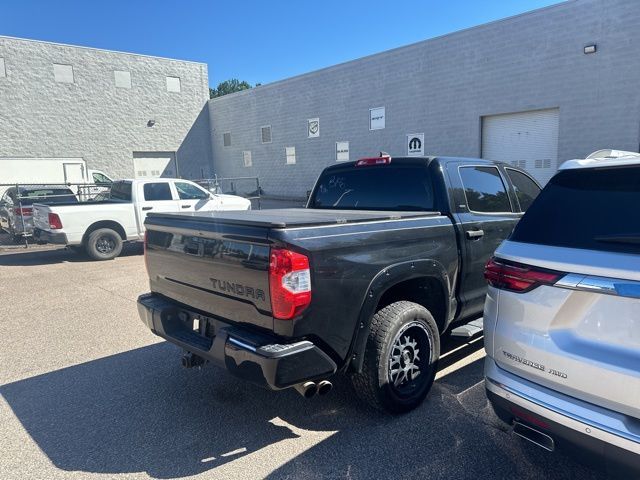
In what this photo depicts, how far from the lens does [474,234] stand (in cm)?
400

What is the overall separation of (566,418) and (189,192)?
10881 mm

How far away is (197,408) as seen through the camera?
3.58m

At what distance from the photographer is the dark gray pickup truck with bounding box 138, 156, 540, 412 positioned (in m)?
2.70

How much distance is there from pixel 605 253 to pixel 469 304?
2.15m

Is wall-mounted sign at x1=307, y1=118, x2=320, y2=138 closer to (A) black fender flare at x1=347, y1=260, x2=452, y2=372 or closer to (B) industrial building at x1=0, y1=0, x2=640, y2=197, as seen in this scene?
(B) industrial building at x1=0, y1=0, x2=640, y2=197

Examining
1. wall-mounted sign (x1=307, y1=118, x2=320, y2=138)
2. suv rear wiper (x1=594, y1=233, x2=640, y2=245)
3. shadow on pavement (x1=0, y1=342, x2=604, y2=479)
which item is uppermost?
wall-mounted sign (x1=307, y1=118, x2=320, y2=138)

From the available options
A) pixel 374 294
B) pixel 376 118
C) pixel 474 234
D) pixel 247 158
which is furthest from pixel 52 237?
pixel 247 158

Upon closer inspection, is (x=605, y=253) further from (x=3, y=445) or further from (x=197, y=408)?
(x=3, y=445)

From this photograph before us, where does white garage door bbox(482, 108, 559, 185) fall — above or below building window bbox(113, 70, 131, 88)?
below

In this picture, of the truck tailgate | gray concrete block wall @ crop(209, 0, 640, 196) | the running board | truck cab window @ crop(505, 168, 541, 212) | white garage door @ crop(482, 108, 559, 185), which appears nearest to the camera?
the truck tailgate

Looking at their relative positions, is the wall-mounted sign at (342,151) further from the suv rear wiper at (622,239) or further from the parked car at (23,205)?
the suv rear wiper at (622,239)

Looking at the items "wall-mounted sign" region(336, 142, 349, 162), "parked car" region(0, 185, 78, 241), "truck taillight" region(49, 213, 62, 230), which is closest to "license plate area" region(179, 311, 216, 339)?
"truck taillight" region(49, 213, 62, 230)

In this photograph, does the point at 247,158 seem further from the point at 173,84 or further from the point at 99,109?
the point at 99,109

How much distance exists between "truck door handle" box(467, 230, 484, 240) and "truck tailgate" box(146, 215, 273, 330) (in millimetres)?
2063
